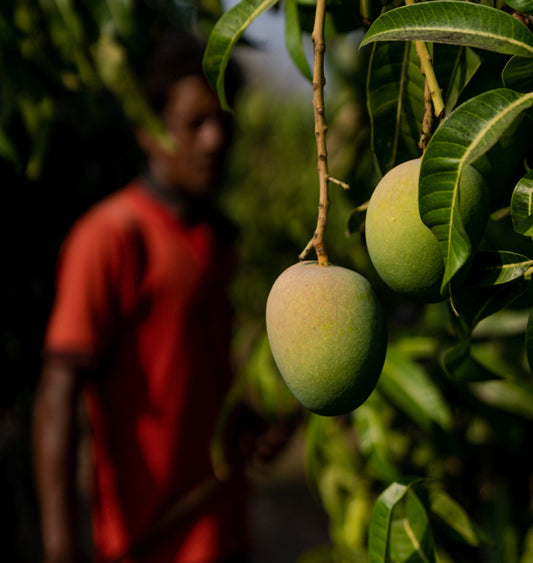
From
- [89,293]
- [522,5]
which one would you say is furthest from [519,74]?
[89,293]

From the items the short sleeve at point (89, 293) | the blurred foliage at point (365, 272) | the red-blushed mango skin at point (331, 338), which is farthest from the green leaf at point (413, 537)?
the short sleeve at point (89, 293)

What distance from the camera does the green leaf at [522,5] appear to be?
392mm

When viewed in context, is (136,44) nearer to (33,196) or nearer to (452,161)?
(452,161)

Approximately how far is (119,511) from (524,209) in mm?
1414

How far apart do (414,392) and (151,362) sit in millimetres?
768

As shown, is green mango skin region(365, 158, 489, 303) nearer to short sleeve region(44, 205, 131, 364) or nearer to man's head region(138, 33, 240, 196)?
short sleeve region(44, 205, 131, 364)

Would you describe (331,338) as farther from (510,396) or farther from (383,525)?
(510,396)

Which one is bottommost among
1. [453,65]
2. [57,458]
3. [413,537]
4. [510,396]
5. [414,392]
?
[57,458]

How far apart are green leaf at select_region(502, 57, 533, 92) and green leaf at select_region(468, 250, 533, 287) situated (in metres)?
0.10

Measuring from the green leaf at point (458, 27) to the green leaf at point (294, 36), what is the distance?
189 millimetres

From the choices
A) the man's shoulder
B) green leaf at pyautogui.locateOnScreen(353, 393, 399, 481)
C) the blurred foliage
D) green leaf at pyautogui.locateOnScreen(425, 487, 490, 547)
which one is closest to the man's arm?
the man's shoulder

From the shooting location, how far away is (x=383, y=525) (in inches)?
18.1

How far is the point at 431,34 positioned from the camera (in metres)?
0.37

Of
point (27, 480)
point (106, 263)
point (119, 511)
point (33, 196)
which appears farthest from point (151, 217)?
point (27, 480)
